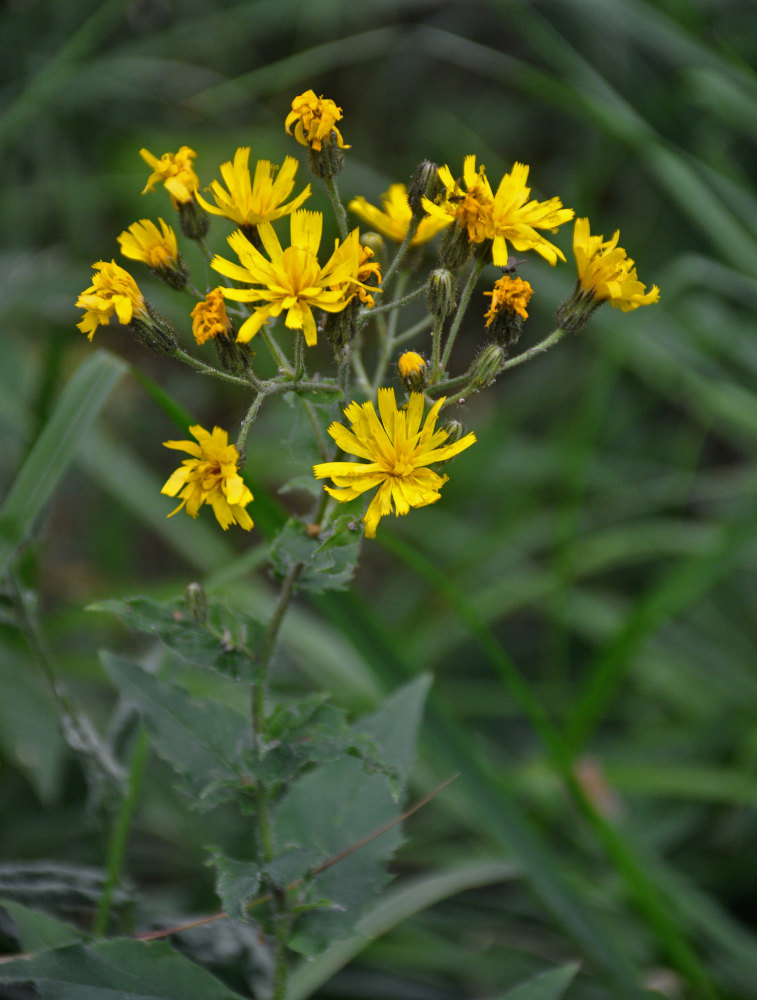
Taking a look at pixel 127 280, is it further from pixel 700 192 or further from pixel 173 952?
pixel 700 192

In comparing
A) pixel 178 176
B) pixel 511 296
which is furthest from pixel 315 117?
pixel 511 296

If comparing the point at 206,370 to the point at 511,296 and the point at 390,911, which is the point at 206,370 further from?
the point at 390,911

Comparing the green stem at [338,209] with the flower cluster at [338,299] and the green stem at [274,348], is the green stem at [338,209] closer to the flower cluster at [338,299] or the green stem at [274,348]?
the flower cluster at [338,299]

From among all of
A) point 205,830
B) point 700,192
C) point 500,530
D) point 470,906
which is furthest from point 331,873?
point 700,192

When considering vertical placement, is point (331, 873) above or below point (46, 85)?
below

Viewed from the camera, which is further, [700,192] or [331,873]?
[700,192]

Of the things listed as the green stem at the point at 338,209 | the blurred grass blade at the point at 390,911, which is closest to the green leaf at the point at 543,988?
the blurred grass blade at the point at 390,911
